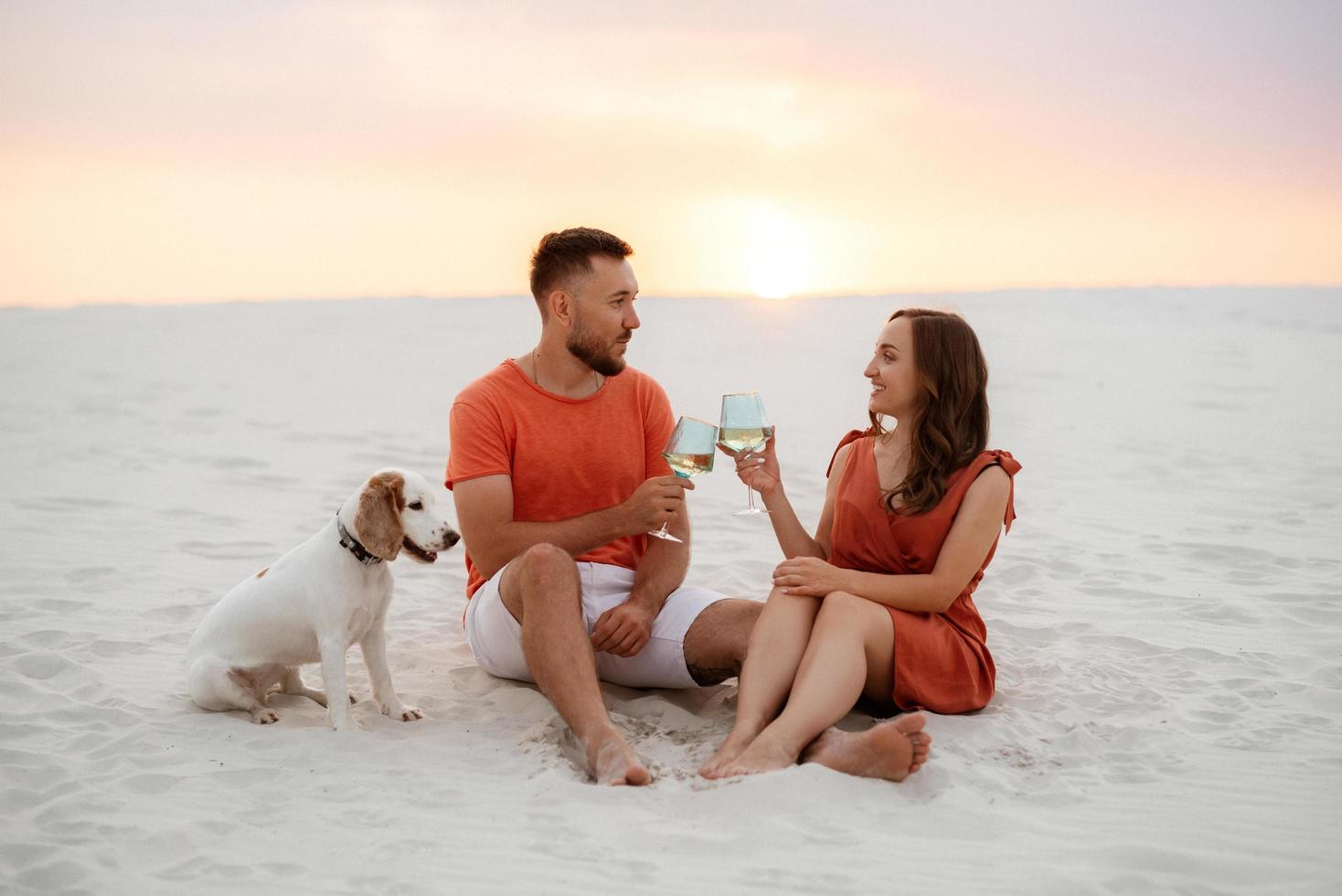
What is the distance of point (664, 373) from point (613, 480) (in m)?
12.6

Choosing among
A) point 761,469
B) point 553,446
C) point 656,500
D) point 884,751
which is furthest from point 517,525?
point 884,751

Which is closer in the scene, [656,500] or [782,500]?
[656,500]

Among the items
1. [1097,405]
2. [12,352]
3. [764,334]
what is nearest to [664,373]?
[764,334]

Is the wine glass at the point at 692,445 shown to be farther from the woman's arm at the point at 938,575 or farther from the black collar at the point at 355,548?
the black collar at the point at 355,548

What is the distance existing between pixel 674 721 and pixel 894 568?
1027mm

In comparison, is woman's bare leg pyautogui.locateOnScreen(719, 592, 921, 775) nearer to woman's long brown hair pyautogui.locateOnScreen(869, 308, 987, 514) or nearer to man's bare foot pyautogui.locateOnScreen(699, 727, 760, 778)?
man's bare foot pyautogui.locateOnScreen(699, 727, 760, 778)

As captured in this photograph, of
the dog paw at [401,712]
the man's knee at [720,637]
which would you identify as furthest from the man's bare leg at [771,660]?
the dog paw at [401,712]

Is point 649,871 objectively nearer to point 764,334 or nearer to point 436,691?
point 436,691

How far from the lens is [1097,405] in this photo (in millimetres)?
14914

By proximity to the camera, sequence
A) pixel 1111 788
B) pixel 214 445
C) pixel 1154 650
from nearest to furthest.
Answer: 1. pixel 1111 788
2. pixel 1154 650
3. pixel 214 445

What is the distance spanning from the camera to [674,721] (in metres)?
4.38

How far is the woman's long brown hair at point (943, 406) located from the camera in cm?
427

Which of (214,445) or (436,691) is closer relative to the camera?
(436,691)

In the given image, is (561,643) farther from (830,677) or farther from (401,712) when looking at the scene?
(830,677)
